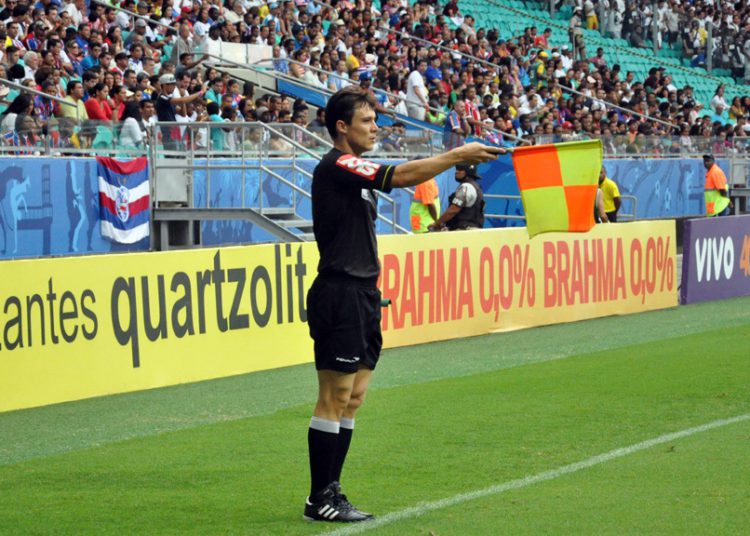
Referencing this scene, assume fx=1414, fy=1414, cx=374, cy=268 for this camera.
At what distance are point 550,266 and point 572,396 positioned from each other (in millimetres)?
6373

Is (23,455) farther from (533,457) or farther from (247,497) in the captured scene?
(533,457)

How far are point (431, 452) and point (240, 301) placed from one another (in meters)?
4.75

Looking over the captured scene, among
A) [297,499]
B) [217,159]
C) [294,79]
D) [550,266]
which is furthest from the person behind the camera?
[294,79]

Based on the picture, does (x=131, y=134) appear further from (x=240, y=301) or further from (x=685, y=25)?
(x=685, y=25)

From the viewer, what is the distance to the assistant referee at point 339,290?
6.59 meters

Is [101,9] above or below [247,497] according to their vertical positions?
above

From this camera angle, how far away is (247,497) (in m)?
7.43

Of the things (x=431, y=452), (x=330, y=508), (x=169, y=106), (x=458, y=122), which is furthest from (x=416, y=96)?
(x=330, y=508)

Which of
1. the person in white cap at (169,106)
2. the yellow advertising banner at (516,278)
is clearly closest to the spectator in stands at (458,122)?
the person in white cap at (169,106)

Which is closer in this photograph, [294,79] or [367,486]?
[367,486]

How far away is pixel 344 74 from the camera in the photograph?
28016 millimetres

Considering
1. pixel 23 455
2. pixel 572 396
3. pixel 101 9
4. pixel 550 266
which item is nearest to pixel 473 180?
pixel 550 266

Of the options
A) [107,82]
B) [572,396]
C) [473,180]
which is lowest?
[572,396]

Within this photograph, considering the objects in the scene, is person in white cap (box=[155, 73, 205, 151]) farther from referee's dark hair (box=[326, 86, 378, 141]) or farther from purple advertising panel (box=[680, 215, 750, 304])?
referee's dark hair (box=[326, 86, 378, 141])
